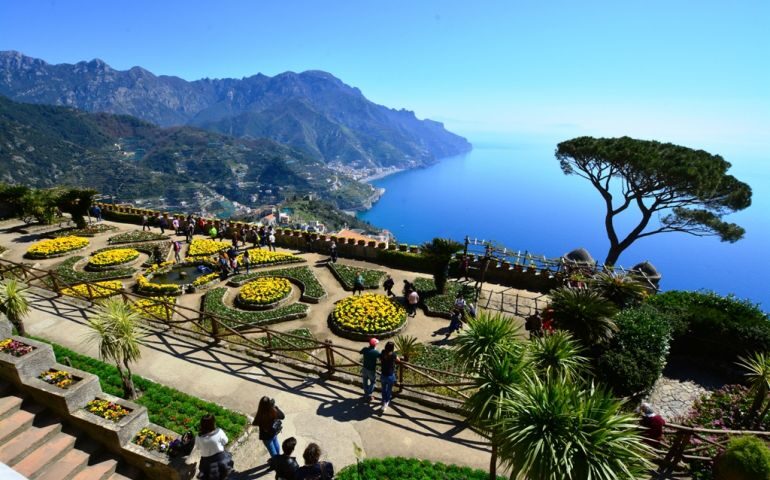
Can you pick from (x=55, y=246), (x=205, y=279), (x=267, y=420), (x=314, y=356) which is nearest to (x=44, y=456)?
(x=267, y=420)

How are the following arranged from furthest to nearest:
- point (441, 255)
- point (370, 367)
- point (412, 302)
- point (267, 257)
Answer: point (267, 257) < point (441, 255) < point (412, 302) < point (370, 367)

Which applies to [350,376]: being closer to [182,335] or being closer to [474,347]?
[474,347]

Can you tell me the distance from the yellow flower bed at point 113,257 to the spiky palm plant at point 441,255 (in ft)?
60.8

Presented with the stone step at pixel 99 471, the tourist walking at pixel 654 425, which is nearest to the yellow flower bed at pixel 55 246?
the stone step at pixel 99 471

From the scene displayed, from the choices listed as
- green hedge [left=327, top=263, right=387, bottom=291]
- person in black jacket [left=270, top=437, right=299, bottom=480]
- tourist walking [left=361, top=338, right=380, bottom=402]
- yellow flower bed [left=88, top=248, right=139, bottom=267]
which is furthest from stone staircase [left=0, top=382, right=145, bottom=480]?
yellow flower bed [left=88, top=248, right=139, bottom=267]

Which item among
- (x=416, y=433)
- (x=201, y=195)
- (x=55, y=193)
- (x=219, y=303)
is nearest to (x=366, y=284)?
(x=219, y=303)

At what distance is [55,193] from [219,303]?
22.2 m

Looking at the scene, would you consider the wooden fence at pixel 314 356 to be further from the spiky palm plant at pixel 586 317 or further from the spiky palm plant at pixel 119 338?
the spiky palm plant at pixel 586 317

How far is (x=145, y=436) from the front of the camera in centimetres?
797

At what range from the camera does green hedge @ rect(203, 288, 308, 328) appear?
55.1 feet

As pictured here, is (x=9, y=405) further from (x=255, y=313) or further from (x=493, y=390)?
(x=493, y=390)

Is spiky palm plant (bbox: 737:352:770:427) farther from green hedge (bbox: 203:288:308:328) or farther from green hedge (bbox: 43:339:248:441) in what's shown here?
green hedge (bbox: 203:288:308:328)

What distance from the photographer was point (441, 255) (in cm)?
1970

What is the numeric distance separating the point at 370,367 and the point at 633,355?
9114mm
